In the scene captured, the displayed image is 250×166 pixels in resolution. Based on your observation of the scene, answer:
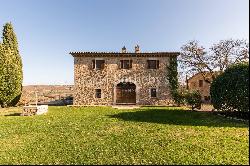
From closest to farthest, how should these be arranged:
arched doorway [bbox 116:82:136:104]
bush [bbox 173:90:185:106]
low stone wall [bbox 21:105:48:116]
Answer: low stone wall [bbox 21:105:48:116] → bush [bbox 173:90:185:106] → arched doorway [bbox 116:82:136:104]

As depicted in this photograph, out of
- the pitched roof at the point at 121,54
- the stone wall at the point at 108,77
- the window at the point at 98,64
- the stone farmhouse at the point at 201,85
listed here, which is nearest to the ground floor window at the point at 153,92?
the stone wall at the point at 108,77

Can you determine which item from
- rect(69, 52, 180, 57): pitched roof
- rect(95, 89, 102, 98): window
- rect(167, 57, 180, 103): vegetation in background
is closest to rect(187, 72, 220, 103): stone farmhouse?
rect(167, 57, 180, 103): vegetation in background

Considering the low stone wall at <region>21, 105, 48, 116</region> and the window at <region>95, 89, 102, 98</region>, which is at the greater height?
the window at <region>95, 89, 102, 98</region>

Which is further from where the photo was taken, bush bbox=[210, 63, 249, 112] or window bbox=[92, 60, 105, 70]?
window bbox=[92, 60, 105, 70]

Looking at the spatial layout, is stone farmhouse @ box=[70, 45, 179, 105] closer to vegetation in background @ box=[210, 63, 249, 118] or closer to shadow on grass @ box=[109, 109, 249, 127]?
vegetation in background @ box=[210, 63, 249, 118]

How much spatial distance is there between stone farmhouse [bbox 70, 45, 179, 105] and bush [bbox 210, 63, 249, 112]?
36.0 ft

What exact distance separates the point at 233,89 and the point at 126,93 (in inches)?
587

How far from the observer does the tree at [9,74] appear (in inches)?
1071

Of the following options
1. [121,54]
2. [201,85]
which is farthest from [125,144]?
[201,85]

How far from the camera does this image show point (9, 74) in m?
27.7

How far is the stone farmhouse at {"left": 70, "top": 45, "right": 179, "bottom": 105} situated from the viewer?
93.4ft

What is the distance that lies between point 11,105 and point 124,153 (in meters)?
24.1

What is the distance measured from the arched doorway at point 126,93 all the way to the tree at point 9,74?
11567 mm

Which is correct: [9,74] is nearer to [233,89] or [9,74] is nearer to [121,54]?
[121,54]
